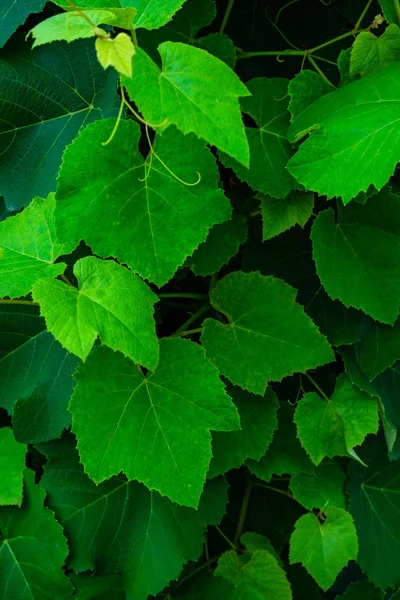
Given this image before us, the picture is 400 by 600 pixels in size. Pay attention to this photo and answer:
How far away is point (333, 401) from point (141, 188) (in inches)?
23.9

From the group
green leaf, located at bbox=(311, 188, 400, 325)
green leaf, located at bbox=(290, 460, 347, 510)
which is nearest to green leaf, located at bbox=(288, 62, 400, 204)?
green leaf, located at bbox=(311, 188, 400, 325)

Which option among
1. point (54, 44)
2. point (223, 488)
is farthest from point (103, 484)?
point (54, 44)

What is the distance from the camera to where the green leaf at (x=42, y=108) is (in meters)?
1.17

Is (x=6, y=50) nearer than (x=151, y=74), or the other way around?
(x=151, y=74)

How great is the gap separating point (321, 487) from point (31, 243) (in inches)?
32.3

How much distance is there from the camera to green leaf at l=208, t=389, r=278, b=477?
128 centimetres

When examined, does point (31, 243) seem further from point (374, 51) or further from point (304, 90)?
point (374, 51)

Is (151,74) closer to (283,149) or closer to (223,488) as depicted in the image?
(283,149)

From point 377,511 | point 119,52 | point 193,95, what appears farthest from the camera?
point 377,511

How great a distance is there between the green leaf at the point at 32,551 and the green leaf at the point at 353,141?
838 mm

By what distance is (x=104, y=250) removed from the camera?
1.03 m

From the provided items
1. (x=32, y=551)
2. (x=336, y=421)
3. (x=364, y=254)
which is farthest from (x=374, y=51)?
(x=32, y=551)

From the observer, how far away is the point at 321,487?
142 centimetres

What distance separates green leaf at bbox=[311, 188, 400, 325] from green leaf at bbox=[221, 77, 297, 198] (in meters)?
0.12
